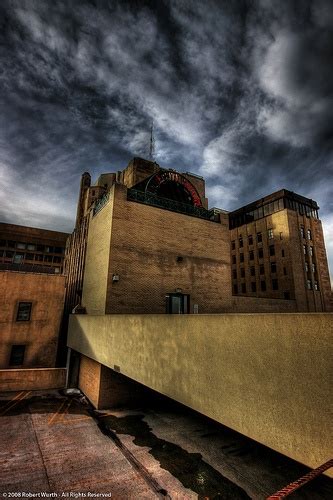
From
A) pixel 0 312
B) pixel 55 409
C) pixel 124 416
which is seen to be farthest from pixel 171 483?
pixel 0 312

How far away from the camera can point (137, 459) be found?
29.3 feet

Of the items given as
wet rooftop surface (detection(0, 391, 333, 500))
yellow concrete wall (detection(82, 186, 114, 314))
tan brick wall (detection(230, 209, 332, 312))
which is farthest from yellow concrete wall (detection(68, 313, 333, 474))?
tan brick wall (detection(230, 209, 332, 312))

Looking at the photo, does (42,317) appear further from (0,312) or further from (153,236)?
(153,236)

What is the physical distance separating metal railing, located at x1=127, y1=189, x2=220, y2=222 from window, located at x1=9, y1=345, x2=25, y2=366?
14156 millimetres

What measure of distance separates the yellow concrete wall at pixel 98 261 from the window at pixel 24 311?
431cm

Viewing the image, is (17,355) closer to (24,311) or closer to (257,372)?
(24,311)

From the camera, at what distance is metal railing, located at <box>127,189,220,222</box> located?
1888 centimetres

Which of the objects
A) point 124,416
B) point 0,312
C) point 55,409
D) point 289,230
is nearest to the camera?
point 124,416

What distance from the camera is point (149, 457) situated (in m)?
9.09

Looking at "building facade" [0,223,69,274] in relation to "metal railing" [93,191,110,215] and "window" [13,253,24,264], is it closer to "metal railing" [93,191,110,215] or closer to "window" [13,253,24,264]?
"window" [13,253,24,264]

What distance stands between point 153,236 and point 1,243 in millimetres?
55675

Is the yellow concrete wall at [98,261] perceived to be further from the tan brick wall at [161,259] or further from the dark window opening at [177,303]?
the dark window opening at [177,303]

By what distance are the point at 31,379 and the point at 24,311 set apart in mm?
5113

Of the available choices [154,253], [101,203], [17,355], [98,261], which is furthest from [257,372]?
[17,355]
